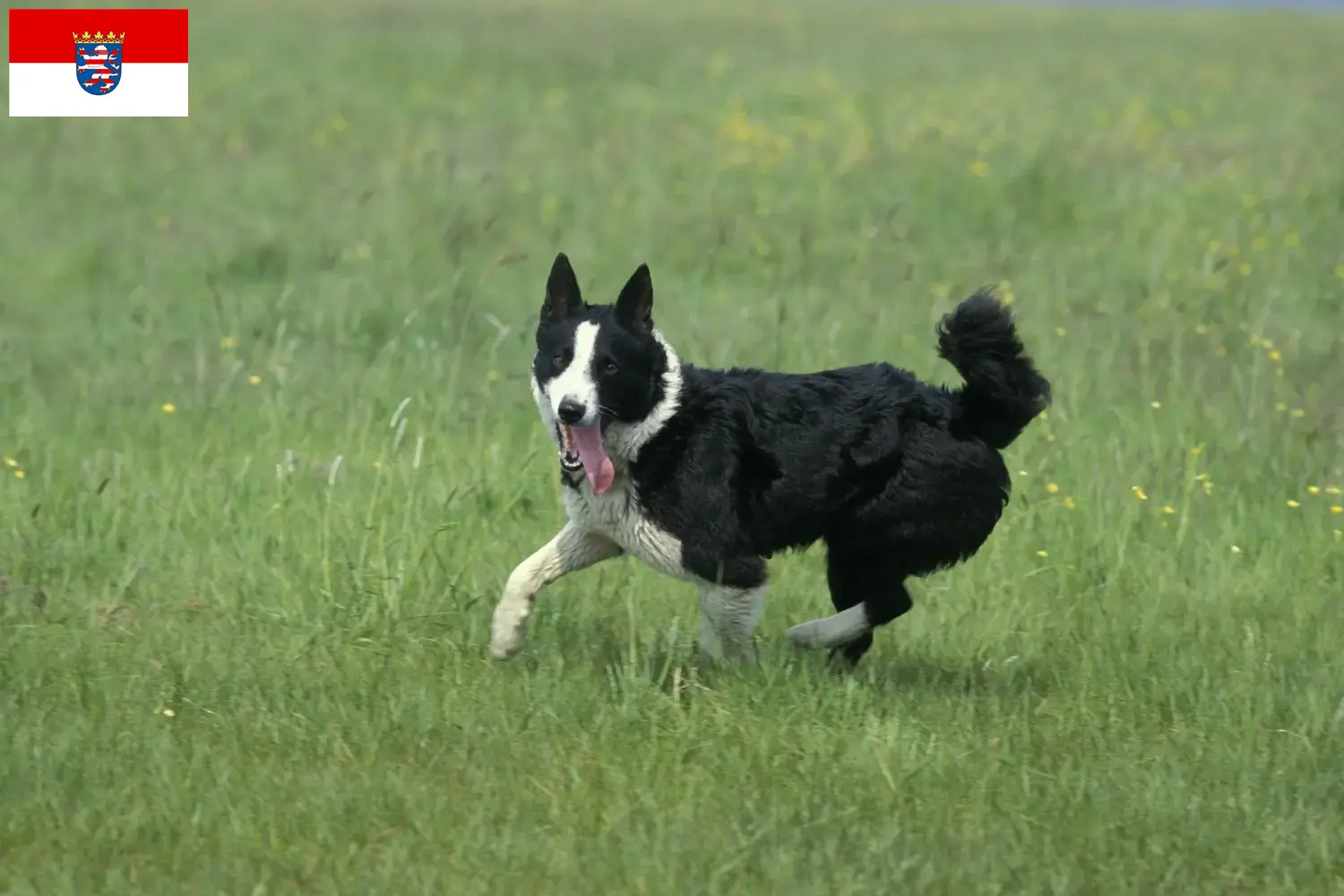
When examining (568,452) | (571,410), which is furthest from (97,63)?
(571,410)

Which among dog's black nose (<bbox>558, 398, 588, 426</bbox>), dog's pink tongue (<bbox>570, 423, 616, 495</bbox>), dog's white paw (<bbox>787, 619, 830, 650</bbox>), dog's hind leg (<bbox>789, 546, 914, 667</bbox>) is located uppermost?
dog's black nose (<bbox>558, 398, 588, 426</bbox>)

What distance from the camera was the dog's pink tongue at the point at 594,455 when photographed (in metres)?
5.11

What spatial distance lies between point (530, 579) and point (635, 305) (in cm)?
97

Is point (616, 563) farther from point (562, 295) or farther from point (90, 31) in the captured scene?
point (90, 31)

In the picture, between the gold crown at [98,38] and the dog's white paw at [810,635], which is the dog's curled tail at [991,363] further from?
the gold crown at [98,38]

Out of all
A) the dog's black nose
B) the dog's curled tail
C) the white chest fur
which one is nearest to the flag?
the white chest fur

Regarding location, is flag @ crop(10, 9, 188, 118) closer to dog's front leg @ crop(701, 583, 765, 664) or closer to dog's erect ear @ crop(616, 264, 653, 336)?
dog's erect ear @ crop(616, 264, 653, 336)

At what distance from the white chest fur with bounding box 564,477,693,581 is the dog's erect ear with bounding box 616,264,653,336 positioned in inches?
19.3

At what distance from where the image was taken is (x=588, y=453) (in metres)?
5.12

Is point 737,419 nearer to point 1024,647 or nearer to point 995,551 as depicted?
point 1024,647

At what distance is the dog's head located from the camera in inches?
200

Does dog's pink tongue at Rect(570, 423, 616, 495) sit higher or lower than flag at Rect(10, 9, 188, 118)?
lower

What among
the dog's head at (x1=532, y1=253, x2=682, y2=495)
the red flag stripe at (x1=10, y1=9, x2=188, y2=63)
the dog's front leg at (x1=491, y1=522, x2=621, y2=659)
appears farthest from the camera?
the red flag stripe at (x1=10, y1=9, x2=188, y2=63)

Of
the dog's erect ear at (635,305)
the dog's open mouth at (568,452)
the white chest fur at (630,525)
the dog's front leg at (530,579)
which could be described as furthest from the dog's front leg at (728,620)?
the dog's erect ear at (635,305)
